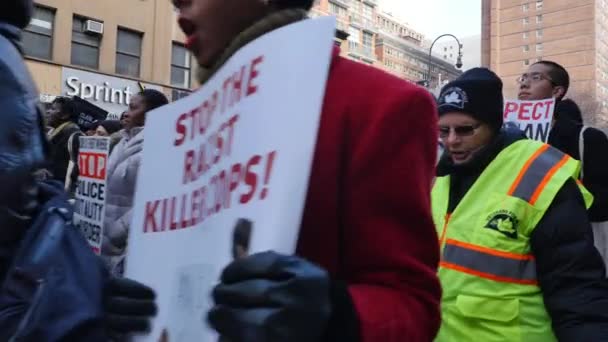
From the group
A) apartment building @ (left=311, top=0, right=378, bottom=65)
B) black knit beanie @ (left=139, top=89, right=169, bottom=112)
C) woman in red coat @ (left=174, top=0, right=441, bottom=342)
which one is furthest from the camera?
apartment building @ (left=311, top=0, right=378, bottom=65)

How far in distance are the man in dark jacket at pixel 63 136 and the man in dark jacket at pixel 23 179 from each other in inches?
193

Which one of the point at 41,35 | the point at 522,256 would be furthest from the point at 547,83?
the point at 41,35

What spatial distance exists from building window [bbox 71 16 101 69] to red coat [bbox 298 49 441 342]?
1997 centimetres

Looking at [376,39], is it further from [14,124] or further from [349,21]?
[14,124]

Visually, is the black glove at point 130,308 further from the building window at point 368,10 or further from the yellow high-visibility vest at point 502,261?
the building window at point 368,10

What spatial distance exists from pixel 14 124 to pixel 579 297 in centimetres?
164

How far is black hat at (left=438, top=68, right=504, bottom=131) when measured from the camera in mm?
2602

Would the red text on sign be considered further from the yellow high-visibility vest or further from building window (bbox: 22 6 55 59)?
building window (bbox: 22 6 55 59)

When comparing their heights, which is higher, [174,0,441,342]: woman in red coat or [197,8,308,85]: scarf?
[197,8,308,85]: scarf

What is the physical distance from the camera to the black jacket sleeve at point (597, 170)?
3.89 metres

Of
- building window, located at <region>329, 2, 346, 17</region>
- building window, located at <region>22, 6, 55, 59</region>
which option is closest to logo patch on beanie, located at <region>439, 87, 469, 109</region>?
building window, located at <region>22, 6, 55, 59</region>

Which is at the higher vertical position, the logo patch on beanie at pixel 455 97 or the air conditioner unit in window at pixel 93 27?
the air conditioner unit in window at pixel 93 27

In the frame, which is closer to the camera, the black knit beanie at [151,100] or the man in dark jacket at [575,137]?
the man in dark jacket at [575,137]

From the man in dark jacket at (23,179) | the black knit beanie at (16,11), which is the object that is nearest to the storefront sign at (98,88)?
the black knit beanie at (16,11)
